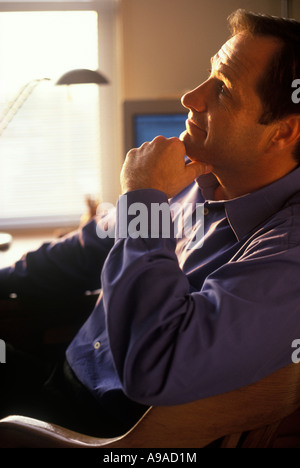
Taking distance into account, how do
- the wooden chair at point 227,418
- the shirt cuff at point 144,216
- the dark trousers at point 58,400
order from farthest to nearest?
the dark trousers at point 58,400 → the shirt cuff at point 144,216 → the wooden chair at point 227,418

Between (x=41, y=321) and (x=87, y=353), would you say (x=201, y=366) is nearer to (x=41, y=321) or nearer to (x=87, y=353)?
(x=87, y=353)

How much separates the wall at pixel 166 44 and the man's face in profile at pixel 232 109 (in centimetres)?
128

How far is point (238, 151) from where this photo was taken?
0.90 m

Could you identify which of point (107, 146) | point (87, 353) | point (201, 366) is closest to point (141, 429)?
point (201, 366)

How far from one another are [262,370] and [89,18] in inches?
85.7

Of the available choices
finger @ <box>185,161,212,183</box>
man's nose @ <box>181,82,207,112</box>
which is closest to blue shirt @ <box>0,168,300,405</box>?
finger @ <box>185,161,212,183</box>

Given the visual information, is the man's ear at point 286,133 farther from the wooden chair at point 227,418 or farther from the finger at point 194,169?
the wooden chair at point 227,418

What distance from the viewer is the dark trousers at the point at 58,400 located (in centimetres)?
90

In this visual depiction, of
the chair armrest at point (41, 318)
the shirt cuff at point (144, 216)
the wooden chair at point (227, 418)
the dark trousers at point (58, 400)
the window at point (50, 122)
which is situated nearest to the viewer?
the wooden chair at point (227, 418)

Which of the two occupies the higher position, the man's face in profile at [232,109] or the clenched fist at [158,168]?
the man's face in profile at [232,109]

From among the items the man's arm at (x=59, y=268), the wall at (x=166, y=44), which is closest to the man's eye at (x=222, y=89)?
the man's arm at (x=59, y=268)

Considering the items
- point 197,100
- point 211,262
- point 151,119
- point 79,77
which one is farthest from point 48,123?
point 211,262

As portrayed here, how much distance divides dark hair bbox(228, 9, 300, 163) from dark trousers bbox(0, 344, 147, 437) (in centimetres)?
61

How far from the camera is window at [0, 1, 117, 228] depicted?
2.34 metres
